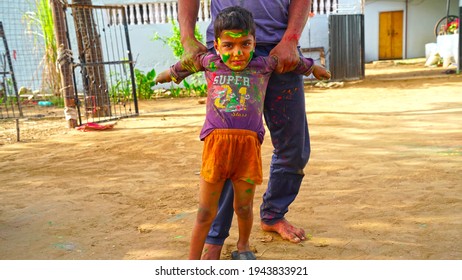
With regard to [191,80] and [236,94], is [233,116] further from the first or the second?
[191,80]

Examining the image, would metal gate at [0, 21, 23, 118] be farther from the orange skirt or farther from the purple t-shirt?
the orange skirt

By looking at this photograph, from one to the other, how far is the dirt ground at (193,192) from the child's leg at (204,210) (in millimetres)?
349

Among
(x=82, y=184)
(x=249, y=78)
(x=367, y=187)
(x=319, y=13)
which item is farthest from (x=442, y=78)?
(x=249, y=78)

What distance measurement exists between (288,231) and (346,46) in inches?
Answer: 418

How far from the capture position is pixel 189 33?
93.0 inches

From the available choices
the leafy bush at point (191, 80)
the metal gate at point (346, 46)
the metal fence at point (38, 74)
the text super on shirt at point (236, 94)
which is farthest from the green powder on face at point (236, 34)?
the metal gate at point (346, 46)

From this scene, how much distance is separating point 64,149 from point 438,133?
14.0 ft

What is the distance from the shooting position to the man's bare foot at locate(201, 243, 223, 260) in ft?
7.59

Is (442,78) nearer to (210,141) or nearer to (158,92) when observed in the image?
(158,92)

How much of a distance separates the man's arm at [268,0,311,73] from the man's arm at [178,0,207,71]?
37cm

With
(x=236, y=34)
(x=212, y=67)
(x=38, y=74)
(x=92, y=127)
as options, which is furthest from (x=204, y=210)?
(x=38, y=74)

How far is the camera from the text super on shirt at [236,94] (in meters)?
2.05

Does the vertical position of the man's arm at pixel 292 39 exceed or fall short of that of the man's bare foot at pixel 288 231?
it exceeds it

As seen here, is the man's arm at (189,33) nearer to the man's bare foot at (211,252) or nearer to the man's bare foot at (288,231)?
the man's bare foot at (211,252)
